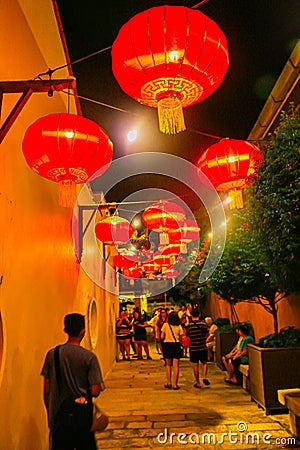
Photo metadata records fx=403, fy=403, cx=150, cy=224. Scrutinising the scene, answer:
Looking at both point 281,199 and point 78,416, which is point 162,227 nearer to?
point 281,199

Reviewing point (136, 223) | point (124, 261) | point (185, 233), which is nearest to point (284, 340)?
point (185, 233)

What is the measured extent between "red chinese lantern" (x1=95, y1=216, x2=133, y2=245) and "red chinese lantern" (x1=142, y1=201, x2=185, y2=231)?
57 cm

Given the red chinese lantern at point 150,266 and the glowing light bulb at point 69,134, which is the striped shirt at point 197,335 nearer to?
the glowing light bulb at point 69,134

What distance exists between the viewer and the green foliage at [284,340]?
679 centimetres

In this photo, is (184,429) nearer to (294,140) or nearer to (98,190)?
(294,140)

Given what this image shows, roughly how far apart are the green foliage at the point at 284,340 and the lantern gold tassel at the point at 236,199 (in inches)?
119

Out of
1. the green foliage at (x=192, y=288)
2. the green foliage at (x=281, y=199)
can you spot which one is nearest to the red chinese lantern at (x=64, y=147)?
the green foliage at (x=281, y=199)

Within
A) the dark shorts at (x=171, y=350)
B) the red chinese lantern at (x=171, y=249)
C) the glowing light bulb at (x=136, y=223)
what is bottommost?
the dark shorts at (x=171, y=350)

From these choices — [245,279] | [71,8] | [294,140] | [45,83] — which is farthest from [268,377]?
[71,8]

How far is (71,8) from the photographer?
19.7ft

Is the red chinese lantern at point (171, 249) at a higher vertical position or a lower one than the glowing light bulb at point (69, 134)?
lower

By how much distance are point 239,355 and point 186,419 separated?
2.84m

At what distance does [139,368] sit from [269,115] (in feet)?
27.8

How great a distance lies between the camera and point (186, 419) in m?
6.31
